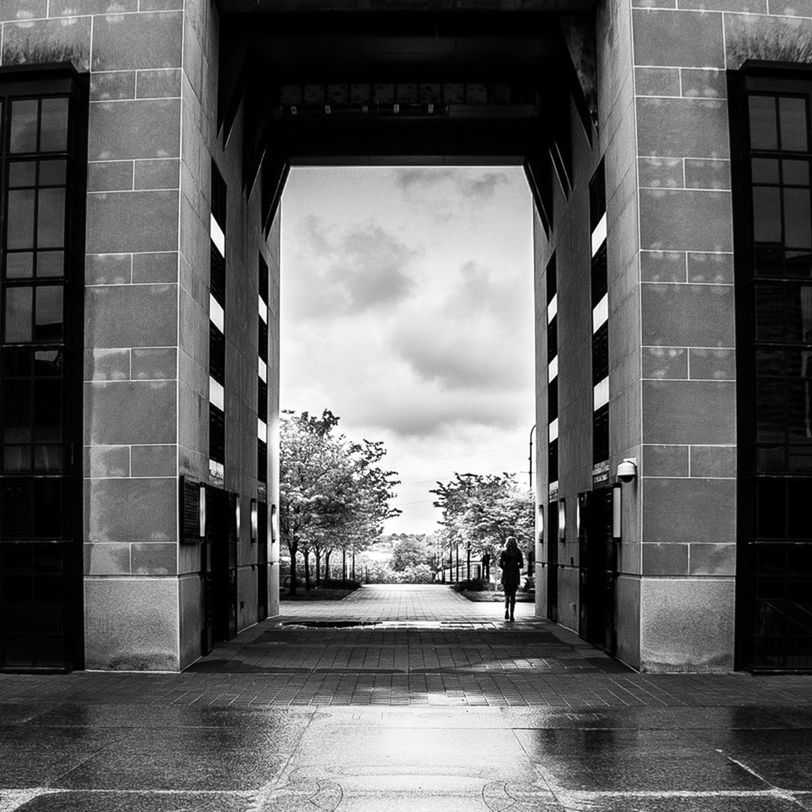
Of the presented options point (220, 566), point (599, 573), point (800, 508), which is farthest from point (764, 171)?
point (220, 566)

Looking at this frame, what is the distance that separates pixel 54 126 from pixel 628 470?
9563 mm

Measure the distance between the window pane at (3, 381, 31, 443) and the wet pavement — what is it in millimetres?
3302

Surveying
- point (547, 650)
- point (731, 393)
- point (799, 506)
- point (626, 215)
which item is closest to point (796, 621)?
point (799, 506)

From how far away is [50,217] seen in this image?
15.7 meters

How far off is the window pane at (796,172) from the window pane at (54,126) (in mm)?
10277

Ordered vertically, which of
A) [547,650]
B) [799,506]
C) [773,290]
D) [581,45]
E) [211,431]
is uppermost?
[581,45]

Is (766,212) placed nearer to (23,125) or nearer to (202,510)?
(202,510)

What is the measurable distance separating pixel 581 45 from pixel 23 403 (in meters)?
10.6

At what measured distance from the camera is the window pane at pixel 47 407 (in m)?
15.4

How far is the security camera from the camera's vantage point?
15484 millimetres

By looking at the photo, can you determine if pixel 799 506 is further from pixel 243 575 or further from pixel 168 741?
pixel 243 575

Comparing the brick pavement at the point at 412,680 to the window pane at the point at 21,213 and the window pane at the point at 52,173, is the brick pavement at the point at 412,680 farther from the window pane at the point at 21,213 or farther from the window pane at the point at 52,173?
the window pane at the point at 52,173

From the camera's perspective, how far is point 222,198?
769 inches

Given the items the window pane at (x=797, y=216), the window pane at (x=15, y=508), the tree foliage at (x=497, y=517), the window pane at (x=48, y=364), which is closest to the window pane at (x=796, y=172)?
the window pane at (x=797, y=216)
